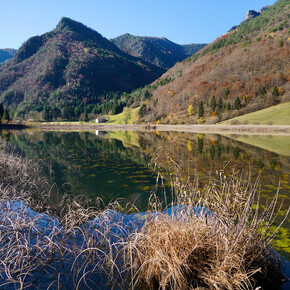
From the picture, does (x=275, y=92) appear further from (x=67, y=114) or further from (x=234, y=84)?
(x=67, y=114)

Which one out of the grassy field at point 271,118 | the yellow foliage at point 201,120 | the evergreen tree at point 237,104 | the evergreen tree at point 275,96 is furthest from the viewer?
the yellow foliage at point 201,120

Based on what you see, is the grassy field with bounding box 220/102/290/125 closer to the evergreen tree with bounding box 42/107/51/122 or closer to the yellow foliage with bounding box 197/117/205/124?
the yellow foliage with bounding box 197/117/205/124

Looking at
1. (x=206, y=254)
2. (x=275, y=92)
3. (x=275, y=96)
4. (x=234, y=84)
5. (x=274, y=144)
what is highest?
(x=234, y=84)

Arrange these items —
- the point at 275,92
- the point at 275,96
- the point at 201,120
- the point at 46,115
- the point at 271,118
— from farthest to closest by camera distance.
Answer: the point at 46,115 < the point at 201,120 < the point at 275,96 < the point at 275,92 < the point at 271,118

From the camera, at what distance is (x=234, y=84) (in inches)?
3974

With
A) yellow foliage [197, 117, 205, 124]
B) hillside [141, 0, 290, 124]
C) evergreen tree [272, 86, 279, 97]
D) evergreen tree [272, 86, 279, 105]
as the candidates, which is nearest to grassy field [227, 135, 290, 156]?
hillside [141, 0, 290, 124]

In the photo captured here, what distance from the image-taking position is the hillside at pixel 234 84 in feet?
273

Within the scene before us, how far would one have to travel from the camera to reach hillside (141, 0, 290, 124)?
83062 millimetres

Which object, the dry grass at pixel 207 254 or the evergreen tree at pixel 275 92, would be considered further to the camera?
the evergreen tree at pixel 275 92

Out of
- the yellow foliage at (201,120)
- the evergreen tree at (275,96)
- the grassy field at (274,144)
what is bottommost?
the yellow foliage at (201,120)

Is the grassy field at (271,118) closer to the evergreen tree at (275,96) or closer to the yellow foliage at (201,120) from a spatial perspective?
the evergreen tree at (275,96)

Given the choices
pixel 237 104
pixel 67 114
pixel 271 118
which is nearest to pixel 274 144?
pixel 271 118

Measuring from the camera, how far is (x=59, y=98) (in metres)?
196

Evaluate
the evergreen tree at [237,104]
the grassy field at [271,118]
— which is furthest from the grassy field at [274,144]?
the evergreen tree at [237,104]
